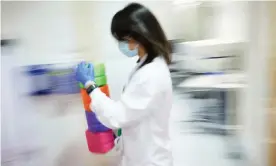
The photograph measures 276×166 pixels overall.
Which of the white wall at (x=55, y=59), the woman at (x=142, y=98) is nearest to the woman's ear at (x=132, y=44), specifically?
the woman at (x=142, y=98)

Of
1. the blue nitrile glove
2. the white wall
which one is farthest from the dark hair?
the white wall

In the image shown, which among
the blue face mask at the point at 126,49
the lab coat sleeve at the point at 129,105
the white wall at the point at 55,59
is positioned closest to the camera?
the lab coat sleeve at the point at 129,105

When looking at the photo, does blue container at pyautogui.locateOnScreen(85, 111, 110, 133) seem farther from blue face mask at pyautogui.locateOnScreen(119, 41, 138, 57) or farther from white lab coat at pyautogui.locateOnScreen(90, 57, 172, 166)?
blue face mask at pyautogui.locateOnScreen(119, 41, 138, 57)

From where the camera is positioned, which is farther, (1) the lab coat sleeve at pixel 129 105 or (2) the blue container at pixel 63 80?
(2) the blue container at pixel 63 80

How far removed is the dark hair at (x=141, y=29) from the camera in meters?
1.06

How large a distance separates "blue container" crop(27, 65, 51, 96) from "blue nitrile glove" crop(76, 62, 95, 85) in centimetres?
20

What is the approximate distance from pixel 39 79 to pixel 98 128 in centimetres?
30

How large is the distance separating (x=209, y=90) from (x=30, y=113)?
762 mm

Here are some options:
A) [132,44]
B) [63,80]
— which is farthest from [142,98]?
[63,80]

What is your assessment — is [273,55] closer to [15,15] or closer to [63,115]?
[63,115]

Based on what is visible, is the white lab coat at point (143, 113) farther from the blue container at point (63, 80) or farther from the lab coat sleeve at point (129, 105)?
the blue container at point (63, 80)

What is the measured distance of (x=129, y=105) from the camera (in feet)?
3.39

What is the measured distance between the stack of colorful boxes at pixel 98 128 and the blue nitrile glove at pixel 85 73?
5 cm

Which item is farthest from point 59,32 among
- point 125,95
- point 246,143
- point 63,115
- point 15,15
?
point 246,143
